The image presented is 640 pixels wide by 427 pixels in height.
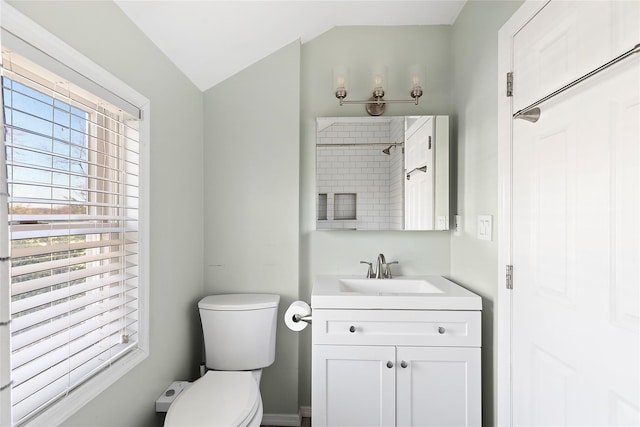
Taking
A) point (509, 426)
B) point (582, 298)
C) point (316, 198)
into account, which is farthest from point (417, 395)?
point (316, 198)

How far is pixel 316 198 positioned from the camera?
2.01 metres

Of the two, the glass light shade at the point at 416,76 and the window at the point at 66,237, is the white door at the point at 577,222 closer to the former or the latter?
the glass light shade at the point at 416,76

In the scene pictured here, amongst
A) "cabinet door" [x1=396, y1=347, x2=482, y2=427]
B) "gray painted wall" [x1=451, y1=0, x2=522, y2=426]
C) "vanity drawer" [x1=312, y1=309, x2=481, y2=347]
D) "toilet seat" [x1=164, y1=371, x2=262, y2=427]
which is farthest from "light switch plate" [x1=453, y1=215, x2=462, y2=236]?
"toilet seat" [x1=164, y1=371, x2=262, y2=427]

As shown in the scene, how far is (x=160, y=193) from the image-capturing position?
1510 millimetres

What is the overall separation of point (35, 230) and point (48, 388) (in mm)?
454

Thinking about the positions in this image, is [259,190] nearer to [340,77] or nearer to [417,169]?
[340,77]

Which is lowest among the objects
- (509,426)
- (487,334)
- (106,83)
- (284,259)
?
(509,426)

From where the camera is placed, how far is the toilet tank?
5.79 ft

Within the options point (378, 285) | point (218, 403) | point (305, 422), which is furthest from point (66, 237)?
point (305, 422)

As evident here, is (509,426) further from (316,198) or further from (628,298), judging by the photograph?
(316,198)

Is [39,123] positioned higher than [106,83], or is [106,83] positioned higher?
[106,83]

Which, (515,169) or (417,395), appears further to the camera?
(417,395)

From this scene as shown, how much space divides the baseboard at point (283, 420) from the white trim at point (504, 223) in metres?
1.10

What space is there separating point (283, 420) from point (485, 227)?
1581 mm
